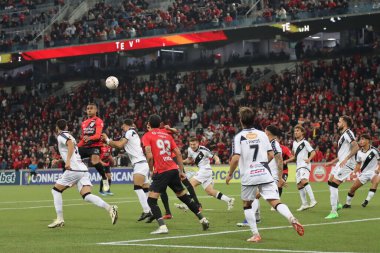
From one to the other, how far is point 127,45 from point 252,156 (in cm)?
4027

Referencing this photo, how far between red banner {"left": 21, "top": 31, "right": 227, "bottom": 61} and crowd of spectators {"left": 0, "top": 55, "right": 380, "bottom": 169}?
3561 mm

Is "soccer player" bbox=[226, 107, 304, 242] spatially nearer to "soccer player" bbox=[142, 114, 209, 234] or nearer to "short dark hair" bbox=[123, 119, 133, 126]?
"soccer player" bbox=[142, 114, 209, 234]

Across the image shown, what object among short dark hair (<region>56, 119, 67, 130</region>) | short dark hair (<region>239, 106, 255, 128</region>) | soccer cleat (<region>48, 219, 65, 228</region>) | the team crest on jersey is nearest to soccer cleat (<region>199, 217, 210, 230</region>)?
the team crest on jersey

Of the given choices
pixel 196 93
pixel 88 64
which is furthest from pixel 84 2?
pixel 196 93

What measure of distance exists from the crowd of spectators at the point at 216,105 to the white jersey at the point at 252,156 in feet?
82.7

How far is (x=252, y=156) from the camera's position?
43.4 feet

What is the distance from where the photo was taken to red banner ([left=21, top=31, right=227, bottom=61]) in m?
50.4

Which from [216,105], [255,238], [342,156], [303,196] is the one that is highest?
[342,156]

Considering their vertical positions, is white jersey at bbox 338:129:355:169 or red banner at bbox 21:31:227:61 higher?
red banner at bbox 21:31:227:61

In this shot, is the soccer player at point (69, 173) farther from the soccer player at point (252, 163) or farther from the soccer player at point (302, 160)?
the soccer player at point (302, 160)

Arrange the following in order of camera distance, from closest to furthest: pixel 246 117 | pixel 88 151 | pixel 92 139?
pixel 246 117 < pixel 92 139 < pixel 88 151

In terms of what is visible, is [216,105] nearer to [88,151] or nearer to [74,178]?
[88,151]

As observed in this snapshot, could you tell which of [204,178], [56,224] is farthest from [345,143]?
[56,224]

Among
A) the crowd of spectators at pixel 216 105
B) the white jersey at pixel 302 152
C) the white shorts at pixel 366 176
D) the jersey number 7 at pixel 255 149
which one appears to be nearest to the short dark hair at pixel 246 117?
Answer: the jersey number 7 at pixel 255 149
